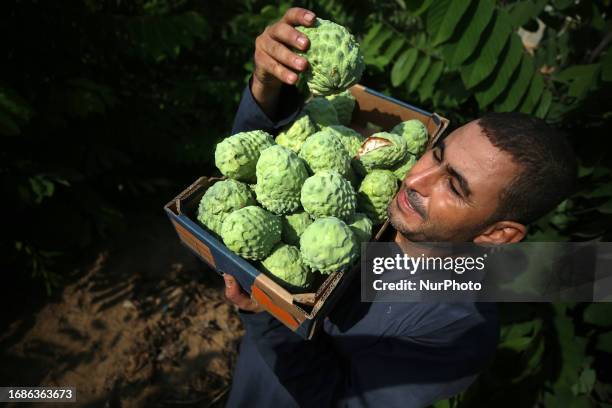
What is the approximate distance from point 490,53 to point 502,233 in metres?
1.07

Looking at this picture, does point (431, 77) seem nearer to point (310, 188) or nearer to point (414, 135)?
point (414, 135)

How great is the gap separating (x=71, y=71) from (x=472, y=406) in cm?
372

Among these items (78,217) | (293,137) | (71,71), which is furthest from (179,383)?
(71,71)

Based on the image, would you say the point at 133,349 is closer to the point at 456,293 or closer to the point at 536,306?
the point at 456,293

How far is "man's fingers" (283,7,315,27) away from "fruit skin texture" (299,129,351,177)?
46cm

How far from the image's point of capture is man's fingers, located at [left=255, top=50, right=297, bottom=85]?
5.07 feet

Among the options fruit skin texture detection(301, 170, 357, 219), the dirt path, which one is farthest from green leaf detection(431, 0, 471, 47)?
the dirt path

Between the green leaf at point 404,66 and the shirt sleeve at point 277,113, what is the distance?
42.5 inches

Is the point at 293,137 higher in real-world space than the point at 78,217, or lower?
higher

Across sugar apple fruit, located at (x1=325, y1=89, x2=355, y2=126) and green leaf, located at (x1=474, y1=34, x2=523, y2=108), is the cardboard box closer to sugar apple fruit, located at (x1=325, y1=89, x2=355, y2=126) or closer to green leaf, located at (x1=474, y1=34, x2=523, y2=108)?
green leaf, located at (x1=474, y1=34, x2=523, y2=108)

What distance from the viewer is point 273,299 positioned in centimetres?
143

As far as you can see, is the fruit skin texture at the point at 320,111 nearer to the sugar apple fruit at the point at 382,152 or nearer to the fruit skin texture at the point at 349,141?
the fruit skin texture at the point at 349,141

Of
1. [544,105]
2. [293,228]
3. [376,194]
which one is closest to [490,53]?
[544,105]

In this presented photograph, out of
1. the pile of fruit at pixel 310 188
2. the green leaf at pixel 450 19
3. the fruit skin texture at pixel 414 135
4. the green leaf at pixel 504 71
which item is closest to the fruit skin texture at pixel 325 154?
the pile of fruit at pixel 310 188
